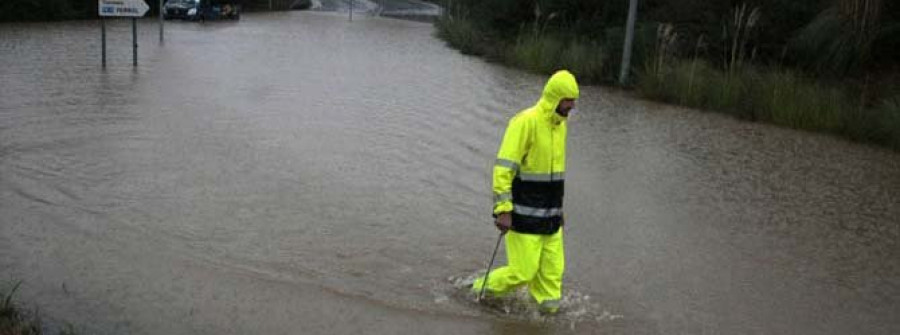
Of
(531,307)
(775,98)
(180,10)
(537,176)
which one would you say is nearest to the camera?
(537,176)

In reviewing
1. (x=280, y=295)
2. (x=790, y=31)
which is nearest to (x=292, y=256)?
(x=280, y=295)

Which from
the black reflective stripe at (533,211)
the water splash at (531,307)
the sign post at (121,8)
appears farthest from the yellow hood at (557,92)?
the sign post at (121,8)

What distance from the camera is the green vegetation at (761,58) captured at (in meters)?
15.4

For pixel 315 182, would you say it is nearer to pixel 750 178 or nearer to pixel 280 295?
pixel 280 295

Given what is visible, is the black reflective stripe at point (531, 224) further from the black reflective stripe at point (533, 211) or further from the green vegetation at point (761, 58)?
the green vegetation at point (761, 58)

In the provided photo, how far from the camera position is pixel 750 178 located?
11.4 metres

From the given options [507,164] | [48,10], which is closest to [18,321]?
[507,164]

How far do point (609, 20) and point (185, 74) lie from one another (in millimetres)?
11783

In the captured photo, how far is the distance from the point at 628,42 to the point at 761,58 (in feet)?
9.28

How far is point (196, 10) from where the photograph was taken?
131ft

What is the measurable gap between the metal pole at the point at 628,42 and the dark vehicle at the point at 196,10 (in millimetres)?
24028

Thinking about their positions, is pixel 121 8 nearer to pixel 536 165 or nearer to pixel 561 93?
pixel 536 165

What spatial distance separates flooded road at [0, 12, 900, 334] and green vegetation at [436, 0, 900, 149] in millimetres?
707

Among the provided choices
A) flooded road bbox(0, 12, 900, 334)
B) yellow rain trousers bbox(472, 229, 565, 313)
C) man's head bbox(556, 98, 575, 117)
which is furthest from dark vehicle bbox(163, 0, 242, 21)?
man's head bbox(556, 98, 575, 117)
